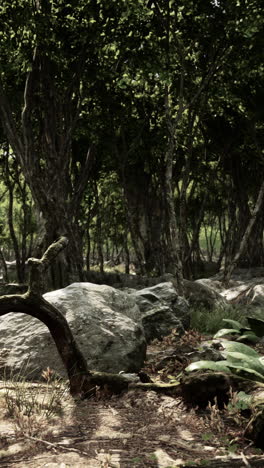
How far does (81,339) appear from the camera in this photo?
5.42 m

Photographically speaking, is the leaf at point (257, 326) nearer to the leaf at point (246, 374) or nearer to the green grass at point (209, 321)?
the green grass at point (209, 321)

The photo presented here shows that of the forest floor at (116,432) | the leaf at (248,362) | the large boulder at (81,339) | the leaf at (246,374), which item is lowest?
the forest floor at (116,432)

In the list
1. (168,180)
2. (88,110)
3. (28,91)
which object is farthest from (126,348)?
(88,110)

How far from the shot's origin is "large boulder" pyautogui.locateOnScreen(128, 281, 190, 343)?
24.7ft

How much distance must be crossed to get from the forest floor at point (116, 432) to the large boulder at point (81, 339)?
68cm

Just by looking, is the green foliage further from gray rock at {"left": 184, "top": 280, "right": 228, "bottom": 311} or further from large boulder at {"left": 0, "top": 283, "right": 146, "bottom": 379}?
gray rock at {"left": 184, "top": 280, "right": 228, "bottom": 311}

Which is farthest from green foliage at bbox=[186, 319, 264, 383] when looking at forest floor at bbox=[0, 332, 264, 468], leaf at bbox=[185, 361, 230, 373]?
forest floor at bbox=[0, 332, 264, 468]

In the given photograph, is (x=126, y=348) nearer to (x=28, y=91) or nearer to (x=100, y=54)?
(x=28, y=91)

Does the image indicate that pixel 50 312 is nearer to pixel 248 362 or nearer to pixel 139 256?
pixel 248 362

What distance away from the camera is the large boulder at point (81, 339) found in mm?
5230

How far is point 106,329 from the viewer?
5.61 metres

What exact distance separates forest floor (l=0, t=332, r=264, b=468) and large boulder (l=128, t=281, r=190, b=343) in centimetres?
309

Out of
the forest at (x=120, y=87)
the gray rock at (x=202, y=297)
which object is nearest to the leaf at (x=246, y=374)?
the forest at (x=120, y=87)

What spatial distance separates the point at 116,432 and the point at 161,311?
13.9ft
